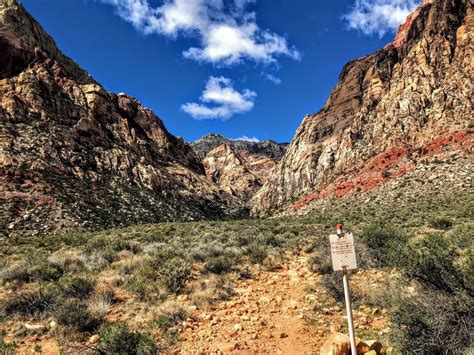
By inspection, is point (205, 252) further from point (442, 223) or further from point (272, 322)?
point (442, 223)

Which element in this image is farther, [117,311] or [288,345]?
[117,311]

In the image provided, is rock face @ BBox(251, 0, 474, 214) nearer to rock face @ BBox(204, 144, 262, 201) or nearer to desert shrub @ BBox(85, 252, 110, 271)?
rock face @ BBox(204, 144, 262, 201)

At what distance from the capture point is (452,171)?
134 ft

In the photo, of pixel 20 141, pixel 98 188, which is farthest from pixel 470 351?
pixel 20 141

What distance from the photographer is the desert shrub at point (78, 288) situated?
9820 mm

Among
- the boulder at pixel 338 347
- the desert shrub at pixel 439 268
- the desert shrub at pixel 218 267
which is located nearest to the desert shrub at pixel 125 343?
the boulder at pixel 338 347

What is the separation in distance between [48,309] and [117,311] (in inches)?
71.1

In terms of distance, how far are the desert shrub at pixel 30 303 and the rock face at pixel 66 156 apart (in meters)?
29.9

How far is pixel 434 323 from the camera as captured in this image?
5.78 m

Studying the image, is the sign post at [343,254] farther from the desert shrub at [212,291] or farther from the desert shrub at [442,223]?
the desert shrub at [442,223]

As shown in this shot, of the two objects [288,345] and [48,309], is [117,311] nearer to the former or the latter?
[48,309]

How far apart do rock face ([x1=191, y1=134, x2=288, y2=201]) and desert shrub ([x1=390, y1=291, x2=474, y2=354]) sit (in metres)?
109

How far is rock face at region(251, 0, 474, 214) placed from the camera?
5353 centimetres

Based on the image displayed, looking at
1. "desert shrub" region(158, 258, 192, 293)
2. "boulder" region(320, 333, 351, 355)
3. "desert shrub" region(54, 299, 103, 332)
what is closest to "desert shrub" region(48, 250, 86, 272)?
"desert shrub" region(158, 258, 192, 293)
